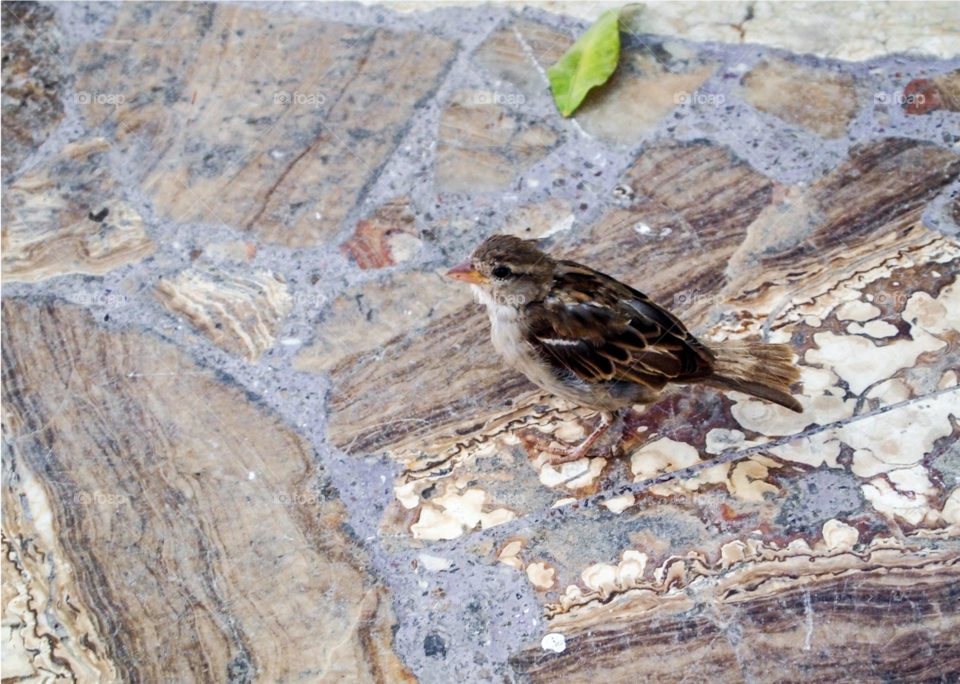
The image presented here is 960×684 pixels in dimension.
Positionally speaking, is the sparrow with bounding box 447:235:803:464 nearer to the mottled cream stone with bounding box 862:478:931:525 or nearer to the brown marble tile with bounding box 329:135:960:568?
the brown marble tile with bounding box 329:135:960:568

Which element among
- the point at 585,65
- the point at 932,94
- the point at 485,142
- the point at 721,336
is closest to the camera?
the point at 721,336

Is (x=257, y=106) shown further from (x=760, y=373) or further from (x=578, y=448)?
(x=760, y=373)

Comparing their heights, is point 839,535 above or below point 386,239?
below

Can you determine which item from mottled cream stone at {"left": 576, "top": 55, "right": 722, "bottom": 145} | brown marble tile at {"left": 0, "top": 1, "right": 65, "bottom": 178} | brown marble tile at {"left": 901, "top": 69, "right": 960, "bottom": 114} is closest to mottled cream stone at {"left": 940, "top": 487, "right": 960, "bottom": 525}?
brown marble tile at {"left": 901, "top": 69, "right": 960, "bottom": 114}

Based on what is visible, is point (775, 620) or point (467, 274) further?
point (467, 274)

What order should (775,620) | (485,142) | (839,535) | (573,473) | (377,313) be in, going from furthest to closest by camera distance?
(485,142) < (377,313) < (573,473) < (839,535) < (775,620)

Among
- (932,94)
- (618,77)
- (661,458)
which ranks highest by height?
(618,77)

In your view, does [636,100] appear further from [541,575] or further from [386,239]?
[541,575]

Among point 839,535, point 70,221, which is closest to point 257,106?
point 70,221
